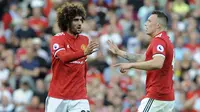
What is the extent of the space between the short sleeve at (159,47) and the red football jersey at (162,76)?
11mm

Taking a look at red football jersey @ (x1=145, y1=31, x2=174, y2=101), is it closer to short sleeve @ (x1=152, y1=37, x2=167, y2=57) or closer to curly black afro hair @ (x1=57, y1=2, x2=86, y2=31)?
short sleeve @ (x1=152, y1=37, x2=167, y2=57)

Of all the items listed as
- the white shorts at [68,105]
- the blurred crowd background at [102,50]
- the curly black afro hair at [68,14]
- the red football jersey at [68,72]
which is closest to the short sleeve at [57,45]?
the red football jersey at [68,72]

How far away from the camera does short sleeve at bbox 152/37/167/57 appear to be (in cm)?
1123

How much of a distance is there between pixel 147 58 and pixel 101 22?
9920 mm

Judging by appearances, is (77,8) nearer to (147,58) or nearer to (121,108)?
(147,58)

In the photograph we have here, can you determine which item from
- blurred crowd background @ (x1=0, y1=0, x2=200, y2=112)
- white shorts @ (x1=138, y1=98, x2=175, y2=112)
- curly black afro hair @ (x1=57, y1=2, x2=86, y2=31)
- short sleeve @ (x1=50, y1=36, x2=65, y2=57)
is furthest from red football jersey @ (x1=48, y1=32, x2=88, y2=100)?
blurred crowd background @ (x1=0, y1=0, x2=200, y2=112)

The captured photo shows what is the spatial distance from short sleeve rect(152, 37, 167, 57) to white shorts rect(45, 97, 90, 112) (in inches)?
57.6

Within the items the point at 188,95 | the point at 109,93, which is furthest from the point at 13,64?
the point at 188,95

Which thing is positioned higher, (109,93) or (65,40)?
(65,40)

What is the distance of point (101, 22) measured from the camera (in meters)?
21.5

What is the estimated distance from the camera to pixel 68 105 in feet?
39.2

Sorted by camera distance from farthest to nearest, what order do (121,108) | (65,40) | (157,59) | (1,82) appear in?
(1,82), (121,108), (65,40), (157,59)

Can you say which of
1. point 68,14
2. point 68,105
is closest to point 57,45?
point 68,14

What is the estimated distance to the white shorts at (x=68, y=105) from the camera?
11.9m
